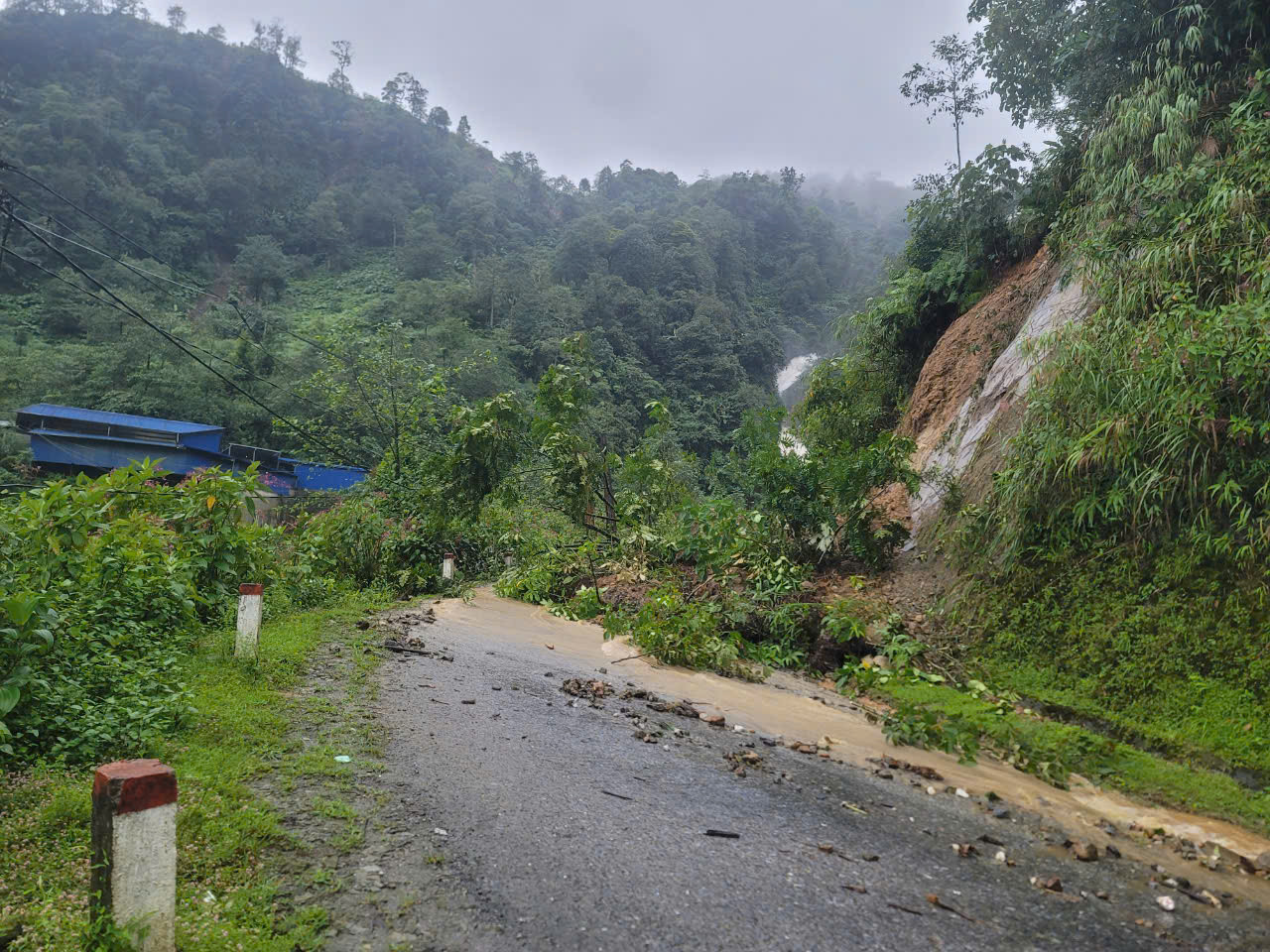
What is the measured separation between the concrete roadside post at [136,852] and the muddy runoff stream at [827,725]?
4106 millimetres

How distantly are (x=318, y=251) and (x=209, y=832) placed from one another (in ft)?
195

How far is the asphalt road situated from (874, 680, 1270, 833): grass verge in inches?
35.3

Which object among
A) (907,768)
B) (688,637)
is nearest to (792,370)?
(688,637)

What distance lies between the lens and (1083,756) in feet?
16.7

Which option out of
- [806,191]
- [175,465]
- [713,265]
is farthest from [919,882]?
[806,191]

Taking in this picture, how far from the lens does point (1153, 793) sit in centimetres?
464

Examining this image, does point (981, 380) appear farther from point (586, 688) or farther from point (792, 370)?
point (792, 370)

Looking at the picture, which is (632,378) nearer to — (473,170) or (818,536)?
(818,536)

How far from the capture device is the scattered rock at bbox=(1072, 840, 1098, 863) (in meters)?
3.71

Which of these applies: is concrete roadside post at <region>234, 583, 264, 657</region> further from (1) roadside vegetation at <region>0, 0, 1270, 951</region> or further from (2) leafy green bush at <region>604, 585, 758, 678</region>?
(2) leafy green bush at <region>604, 585, 758, 678</region>

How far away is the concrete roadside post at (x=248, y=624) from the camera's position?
5711 millimetres

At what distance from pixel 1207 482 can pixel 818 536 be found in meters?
4.35

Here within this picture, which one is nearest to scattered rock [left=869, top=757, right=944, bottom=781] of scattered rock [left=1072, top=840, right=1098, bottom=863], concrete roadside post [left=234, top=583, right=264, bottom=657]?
scattered rock [left=1072, top=840, right=1098, bottom=863]

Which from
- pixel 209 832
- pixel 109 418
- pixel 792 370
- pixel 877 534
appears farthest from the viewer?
pixel 792 370
